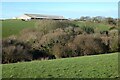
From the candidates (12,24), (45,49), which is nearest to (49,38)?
(45,49)

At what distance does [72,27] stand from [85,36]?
6.18 metres

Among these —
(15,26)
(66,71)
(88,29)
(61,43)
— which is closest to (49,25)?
(88,29)

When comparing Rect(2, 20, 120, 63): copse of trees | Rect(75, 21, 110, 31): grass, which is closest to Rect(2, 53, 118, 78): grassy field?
Rect(2, 20, 120, 63): copse of trees

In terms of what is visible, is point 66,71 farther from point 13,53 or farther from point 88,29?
point 88,29

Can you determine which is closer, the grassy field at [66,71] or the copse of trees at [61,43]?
the grassy field at [66,71]

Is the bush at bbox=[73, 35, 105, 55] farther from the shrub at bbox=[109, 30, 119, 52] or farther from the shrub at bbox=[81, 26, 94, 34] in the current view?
the shrub at bbox=[81, 26, 94, 34]

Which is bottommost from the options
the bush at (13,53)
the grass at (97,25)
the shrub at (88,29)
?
the bush at (13,53)

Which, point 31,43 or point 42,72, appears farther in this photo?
point 31,43

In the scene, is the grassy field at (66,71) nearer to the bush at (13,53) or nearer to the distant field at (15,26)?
the bush at (13,53)

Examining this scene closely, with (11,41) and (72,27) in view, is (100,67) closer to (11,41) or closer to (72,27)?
(11,41)

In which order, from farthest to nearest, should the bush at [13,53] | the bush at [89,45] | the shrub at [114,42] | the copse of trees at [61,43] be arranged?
1. the shrub at [114,42]
2. the bush at [89,45]
3. the copse of trees at [61,43]
4. the bush at [13,53]

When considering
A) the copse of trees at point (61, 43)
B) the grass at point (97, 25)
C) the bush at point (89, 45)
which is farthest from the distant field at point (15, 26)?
the bush at point (89, 45)

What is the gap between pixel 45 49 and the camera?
40.4m

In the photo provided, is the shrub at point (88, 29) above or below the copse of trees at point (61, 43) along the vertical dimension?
above
